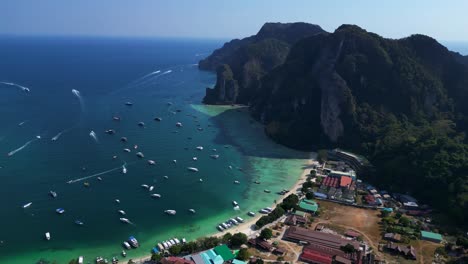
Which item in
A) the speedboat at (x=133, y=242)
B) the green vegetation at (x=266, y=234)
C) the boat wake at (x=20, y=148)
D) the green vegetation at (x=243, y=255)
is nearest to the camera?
the green vegetation at (x=243, y=255)

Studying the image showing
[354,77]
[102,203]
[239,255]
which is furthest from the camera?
[354,77]

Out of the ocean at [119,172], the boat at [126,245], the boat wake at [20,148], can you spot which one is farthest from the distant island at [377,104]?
the boat wake at [20,148]


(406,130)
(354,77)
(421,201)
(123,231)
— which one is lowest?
(123,231)

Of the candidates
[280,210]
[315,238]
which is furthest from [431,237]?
[280,210]

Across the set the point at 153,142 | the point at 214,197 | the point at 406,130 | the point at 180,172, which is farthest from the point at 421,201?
the point at 153,142

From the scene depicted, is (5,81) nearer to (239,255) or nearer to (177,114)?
(177,114)

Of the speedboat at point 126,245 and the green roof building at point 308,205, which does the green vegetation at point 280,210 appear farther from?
the speedboat at point 126,245

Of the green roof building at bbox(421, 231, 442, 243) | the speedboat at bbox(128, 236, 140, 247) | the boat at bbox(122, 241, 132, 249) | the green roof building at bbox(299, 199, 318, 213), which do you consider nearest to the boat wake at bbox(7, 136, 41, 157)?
the speedboat at bbox(128, 236, 140, 247)
